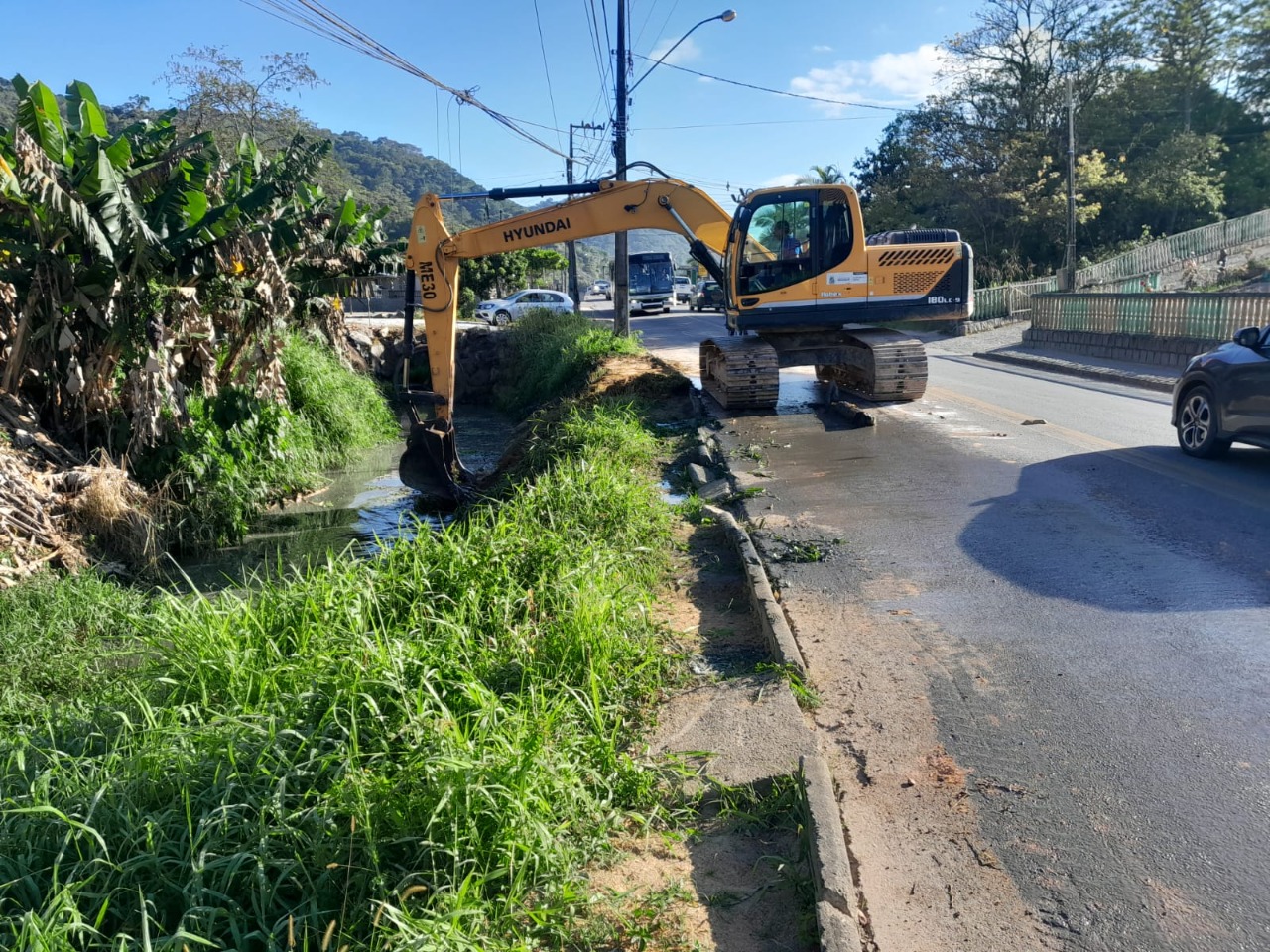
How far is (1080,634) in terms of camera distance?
17.3ft

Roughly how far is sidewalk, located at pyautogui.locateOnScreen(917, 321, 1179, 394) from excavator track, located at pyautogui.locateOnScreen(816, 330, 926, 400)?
5547mm

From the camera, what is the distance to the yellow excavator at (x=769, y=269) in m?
12.5

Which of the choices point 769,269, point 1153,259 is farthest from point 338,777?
point 1153,259

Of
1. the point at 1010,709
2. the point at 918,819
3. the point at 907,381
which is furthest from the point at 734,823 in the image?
the point at 907,381

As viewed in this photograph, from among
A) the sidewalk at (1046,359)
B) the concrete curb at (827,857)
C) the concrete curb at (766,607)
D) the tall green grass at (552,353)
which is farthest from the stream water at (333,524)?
the sidewalk at (1046,359)

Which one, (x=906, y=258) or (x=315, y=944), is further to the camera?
(x=906, y=258)

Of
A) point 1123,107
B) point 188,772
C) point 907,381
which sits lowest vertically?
point 188,772

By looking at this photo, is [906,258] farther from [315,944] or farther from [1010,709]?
[315,944]

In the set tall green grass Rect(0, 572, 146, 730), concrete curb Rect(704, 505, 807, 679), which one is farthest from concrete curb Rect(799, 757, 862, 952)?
tall green grass Rect(0, 572, 146, 730)

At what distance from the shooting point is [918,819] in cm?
365

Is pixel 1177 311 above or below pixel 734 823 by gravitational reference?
above

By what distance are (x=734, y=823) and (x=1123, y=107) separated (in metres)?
48.4

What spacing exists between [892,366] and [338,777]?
11844mm

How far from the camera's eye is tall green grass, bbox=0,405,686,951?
9.57ft
